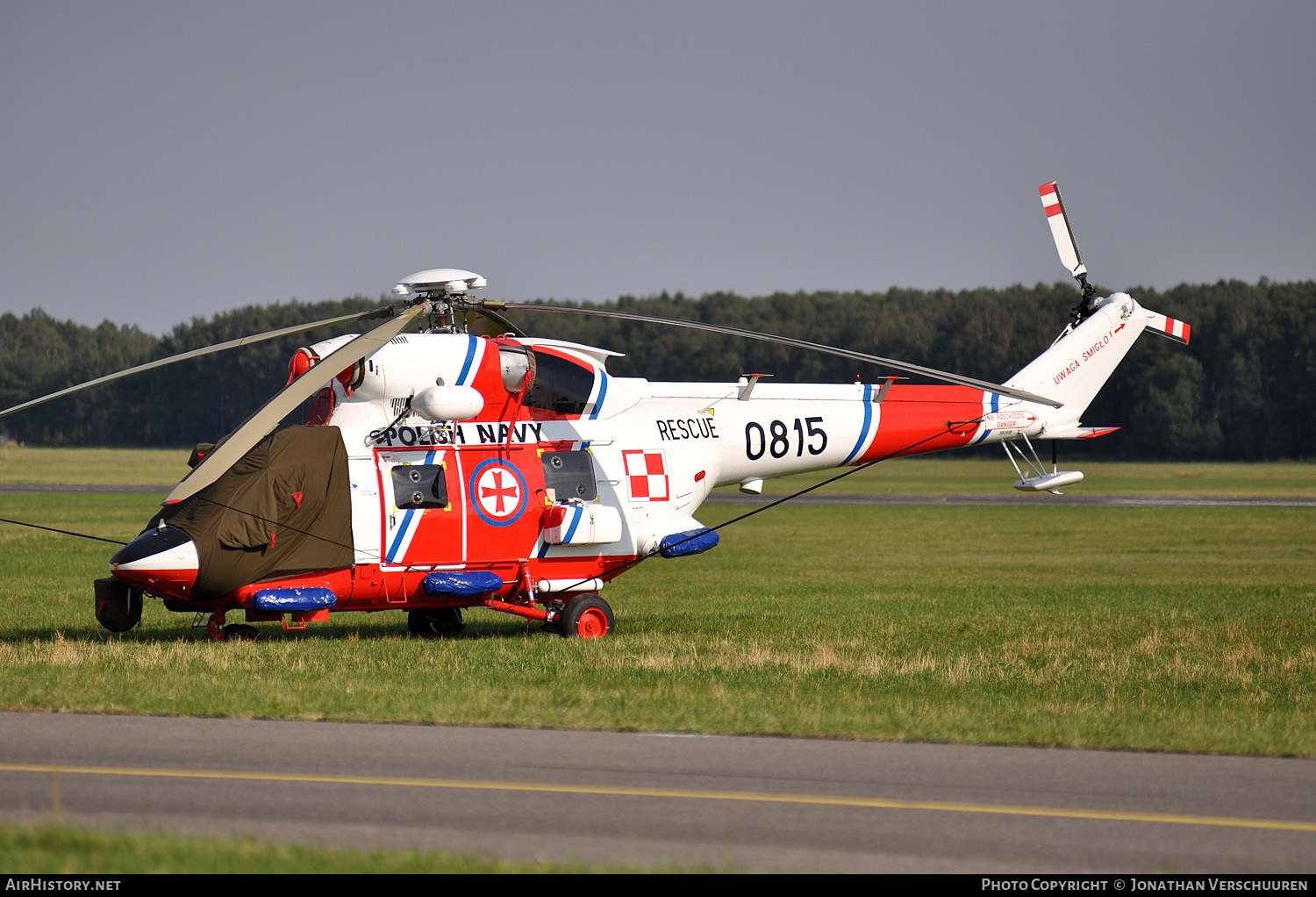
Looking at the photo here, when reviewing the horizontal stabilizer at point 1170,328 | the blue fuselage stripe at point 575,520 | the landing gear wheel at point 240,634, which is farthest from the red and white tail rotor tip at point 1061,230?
the landing gear wheel at point 240,634

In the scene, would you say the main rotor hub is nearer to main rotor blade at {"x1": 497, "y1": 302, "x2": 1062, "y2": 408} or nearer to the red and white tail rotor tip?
main rotor blade at {"x1": 497, "y1": 302, "x2": 1062, "y2": 408}

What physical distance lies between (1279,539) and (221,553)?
32.5 meters

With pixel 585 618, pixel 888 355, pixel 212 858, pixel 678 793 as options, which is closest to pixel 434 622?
pixel 585 618

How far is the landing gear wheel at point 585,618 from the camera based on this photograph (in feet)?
57.5

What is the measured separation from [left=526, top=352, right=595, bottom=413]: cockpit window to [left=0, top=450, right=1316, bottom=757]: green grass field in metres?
3.07

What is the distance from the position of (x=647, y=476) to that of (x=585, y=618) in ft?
6.81

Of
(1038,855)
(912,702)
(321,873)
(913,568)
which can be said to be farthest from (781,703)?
(913,568)

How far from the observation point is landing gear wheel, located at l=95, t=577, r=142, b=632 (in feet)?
51.7

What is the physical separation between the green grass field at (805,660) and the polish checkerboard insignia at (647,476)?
189 cm

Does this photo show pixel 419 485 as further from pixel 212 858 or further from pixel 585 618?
pixel 212 858

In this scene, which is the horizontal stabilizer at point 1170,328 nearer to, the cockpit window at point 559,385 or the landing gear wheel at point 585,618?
the cockpit window at point 559,385

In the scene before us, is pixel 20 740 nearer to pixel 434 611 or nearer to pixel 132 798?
pixel 132 798

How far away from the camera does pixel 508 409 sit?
17266mm

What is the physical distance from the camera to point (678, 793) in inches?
353
